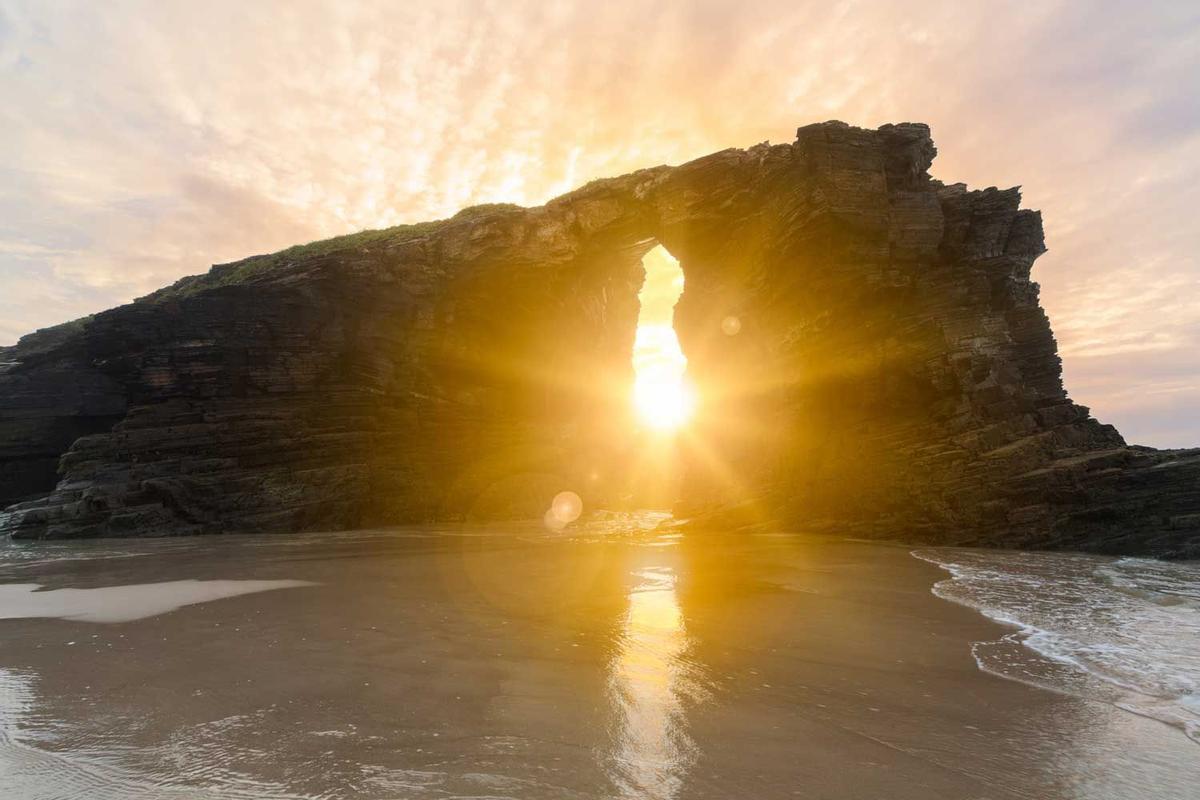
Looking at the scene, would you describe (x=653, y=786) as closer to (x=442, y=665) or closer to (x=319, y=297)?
(x=442, y=665)

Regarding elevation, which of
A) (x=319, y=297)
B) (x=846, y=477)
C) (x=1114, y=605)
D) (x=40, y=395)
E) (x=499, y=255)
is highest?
(x=499, y=255)

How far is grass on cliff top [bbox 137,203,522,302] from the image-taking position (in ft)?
105

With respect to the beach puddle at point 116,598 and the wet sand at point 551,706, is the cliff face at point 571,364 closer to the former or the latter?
the wet sand at point 551,706

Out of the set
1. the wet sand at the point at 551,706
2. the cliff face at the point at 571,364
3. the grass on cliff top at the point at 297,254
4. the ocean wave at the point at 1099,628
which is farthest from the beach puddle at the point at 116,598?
the grass on cliff top at the point at 297,254

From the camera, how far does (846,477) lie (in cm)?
2173

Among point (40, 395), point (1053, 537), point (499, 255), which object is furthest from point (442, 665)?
point (40, 395)

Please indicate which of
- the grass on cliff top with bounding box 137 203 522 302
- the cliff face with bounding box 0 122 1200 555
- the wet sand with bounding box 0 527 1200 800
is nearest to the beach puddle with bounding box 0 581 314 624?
the wet sand with bounding box 0 527 1200 800

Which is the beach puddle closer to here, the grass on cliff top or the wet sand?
the wet sand

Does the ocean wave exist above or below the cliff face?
below

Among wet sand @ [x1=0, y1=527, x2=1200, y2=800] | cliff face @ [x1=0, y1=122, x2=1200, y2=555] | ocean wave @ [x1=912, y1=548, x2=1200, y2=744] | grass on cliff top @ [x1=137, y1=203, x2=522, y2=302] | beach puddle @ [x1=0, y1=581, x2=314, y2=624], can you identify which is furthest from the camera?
grass on cliff top @ [x1=137, y1=203, x2=522, y2=302]

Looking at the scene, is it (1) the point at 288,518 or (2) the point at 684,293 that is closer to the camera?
(1) the point at 288,518

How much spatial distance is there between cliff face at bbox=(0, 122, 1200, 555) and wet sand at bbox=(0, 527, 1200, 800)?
13.1 m

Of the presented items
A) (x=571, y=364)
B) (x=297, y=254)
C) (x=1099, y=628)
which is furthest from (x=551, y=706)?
(x=571, y=364)

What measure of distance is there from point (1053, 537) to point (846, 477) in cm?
670
